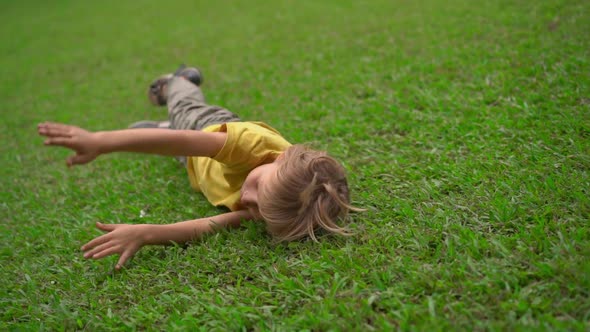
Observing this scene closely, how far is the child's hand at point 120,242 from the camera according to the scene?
245cm

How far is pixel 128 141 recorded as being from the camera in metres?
2.39

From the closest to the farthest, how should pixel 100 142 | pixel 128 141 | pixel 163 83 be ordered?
pixel 100 142, pixel 128 141, pixel 163 83

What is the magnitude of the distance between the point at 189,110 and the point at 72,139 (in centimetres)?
166

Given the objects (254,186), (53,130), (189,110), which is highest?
(53,130)

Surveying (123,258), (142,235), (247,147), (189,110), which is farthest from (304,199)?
(189,110)

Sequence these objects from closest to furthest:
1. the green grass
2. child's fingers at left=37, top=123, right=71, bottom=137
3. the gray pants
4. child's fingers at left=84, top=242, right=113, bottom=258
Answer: the green grass, child's fingers at left=37, top=123, right=71, bottom=137, child's fingers at left=84, top=242, right=113, bottom=258, the gray pants

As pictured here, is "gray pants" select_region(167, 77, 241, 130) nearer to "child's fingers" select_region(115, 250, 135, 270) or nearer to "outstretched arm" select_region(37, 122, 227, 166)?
"outstretched arm" select_region(37, 122, 227, 166)

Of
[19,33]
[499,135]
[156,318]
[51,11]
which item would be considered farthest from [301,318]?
[51,11]

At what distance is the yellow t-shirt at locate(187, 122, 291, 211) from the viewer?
2.72m

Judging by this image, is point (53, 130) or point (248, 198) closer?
point (53, 130)

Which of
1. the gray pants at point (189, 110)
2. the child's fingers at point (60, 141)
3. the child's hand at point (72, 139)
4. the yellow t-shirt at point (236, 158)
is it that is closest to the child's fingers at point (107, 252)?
the child's hand at point (72, 139)

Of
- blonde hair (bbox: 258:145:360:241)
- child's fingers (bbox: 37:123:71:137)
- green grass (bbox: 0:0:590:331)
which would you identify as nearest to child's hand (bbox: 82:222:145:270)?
green grass (bbox: 0:0:590:331)

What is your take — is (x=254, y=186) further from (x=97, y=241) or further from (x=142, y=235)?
(x=97, y=241)

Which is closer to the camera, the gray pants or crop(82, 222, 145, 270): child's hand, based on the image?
crop(82, 222, 145, 270): child's hand
